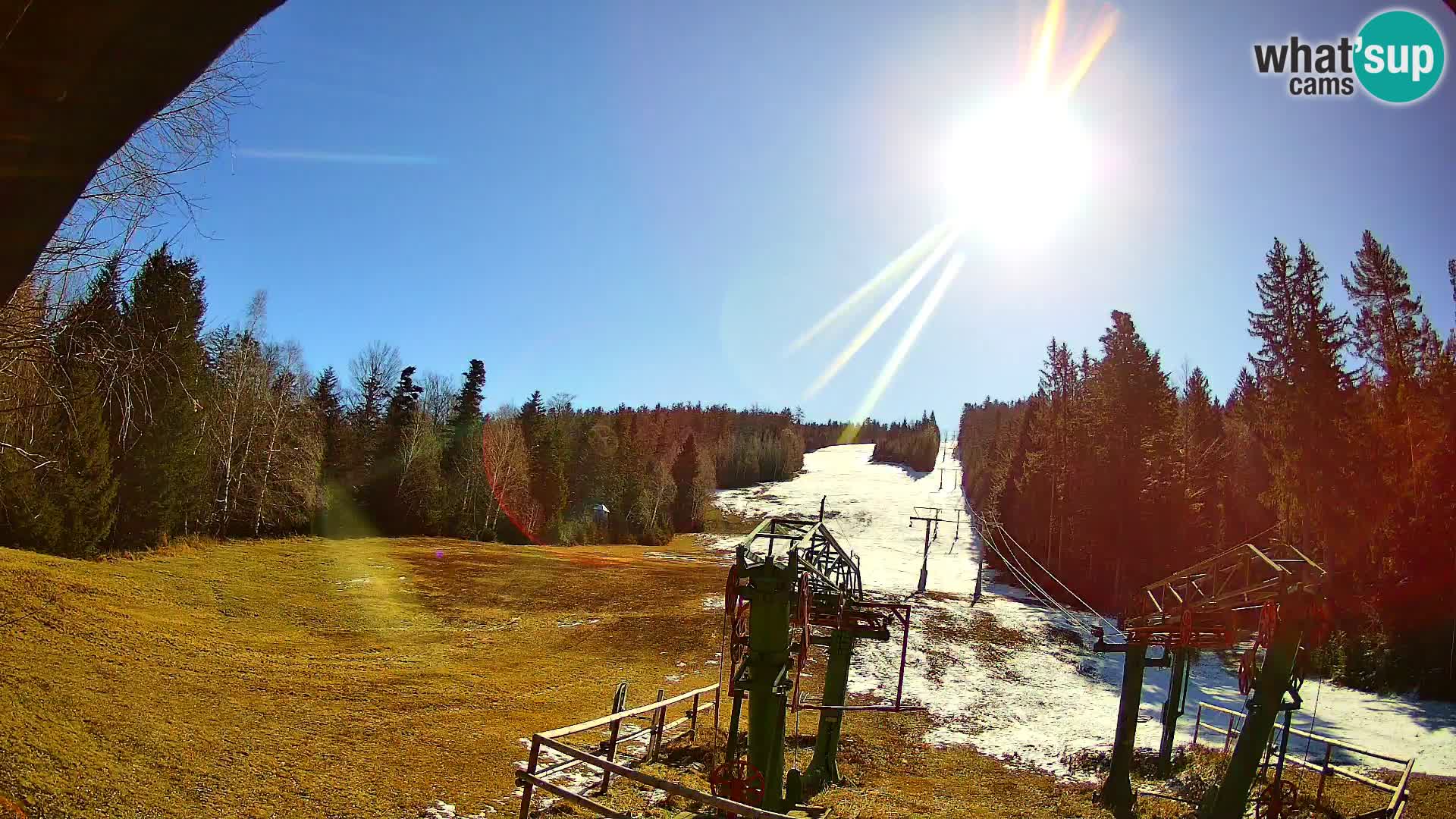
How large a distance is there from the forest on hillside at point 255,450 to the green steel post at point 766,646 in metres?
7.82

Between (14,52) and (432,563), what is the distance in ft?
153

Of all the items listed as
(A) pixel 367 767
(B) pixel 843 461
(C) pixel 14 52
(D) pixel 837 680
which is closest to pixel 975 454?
(B) pixel 843 461

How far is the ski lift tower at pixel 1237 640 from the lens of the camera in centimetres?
1311

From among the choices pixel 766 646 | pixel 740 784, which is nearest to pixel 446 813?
pixel 740 784

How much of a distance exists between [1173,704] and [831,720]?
913cm

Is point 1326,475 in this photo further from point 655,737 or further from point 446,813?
point 446,813

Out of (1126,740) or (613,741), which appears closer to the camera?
(613,741)

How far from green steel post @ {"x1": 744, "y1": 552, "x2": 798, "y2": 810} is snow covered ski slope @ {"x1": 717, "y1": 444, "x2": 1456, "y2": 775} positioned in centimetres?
1336

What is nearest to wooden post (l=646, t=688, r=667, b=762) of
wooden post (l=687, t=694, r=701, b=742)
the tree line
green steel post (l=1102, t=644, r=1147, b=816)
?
wooden post (l=687, t=694, r=701, b=742)

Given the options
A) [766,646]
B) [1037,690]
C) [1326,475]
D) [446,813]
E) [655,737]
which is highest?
[1326,475]

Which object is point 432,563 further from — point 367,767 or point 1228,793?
point 1228,793

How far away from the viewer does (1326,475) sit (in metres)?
27.5

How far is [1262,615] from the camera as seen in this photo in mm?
13578

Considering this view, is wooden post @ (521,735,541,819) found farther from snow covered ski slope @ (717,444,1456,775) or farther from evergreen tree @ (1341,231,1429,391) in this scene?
evergreen tree @ (1341,231,1429,391)
